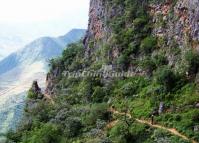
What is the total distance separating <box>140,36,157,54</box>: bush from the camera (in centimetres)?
8725

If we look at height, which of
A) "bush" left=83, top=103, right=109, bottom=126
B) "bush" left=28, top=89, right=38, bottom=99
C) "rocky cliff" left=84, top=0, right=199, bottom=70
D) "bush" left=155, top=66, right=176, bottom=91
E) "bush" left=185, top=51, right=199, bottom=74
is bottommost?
"bush" left=28, top=89, right=38, bottom=99

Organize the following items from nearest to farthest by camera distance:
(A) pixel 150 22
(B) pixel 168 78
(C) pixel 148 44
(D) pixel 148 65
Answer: (B) pixel 168 78 → (D) pixel 148 65 → (C) pixel 148 44 → (A) pixel 150 22

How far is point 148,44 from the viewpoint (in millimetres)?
87688

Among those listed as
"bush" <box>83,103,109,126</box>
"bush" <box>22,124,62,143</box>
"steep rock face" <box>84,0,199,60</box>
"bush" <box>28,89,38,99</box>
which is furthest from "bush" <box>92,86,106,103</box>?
"bush" <box>28,89,38,99</box>

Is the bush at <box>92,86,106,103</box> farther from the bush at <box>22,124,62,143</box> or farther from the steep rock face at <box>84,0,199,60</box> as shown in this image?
the bush at <box>22,124,62,143</box>

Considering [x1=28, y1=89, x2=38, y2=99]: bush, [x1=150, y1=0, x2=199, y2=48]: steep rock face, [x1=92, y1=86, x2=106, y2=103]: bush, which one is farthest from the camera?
[x1=28, y1=89, x2=38, y2=99]: bush

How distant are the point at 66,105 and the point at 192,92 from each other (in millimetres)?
32945

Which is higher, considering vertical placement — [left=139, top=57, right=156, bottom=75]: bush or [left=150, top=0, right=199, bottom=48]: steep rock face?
[left=150, top=0, right=199, bottom=48]: steep rock face

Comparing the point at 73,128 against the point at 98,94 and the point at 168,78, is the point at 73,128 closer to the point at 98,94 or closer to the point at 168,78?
the point at 98,94

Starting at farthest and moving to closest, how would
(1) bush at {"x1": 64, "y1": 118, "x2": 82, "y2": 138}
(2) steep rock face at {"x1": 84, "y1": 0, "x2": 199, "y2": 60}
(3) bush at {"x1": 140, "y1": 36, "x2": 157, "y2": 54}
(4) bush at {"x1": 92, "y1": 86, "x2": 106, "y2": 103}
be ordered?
1. (4) bush at {"x1": 92, "y1": 86, "x2": 106, "y2": 103}
2. (3) bush at {"x1": 140, "y1": 36, "x2": 157, "y2": 54}
3. (1) bush at {"x1": 64, "y1": 118, "x2": 82, "y2": 138}
4. (2) steep rock face at {"x1": 84, "y1": 0, "x2": 199, "y2": 60}

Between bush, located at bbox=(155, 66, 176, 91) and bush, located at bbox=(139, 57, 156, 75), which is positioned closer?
bush, located at bbox=(155, 66, 176, 91)

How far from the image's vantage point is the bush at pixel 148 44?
87.2 metres

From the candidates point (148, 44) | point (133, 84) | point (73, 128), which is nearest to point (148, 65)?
point (133, 84)

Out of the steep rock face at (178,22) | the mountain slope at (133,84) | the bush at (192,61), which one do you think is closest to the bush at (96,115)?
the mountain slope at (133,84)
